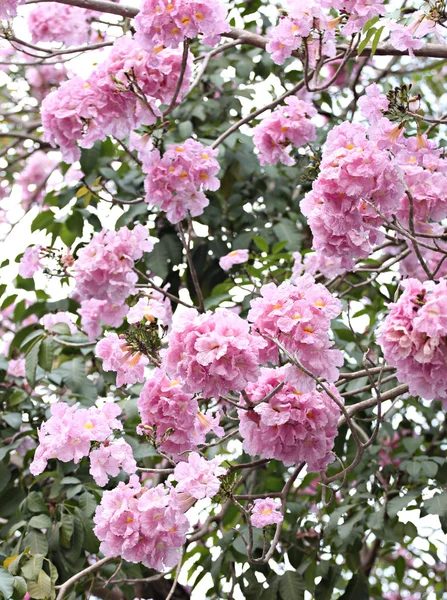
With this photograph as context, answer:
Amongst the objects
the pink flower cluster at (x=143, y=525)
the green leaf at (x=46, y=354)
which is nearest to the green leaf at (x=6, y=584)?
the pink flower cluster at (x=143, y=525)

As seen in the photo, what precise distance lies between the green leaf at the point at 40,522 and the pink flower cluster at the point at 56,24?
1.66 metres

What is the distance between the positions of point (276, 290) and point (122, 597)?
5.25ft

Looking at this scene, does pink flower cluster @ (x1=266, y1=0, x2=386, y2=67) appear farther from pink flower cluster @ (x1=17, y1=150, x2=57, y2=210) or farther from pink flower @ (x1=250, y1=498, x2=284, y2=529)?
pink flower cluster @ (x1=17, y1=150, x2=57, y2=210)

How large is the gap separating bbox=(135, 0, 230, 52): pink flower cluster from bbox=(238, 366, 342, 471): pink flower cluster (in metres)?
0.77

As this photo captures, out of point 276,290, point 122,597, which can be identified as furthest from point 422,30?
point 122,597

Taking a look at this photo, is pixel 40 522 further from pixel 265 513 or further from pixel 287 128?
pixel 287 128

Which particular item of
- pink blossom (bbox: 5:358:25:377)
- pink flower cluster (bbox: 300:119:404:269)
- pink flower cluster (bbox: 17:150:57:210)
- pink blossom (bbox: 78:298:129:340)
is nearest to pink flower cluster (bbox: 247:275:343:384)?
pink flower cluster (bbox: 300:119:404:269)

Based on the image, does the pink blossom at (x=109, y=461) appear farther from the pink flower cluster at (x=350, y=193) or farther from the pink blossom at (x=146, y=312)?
the pink flower cluster at (x=350, y=193)

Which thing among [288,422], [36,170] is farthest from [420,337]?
[36,170]

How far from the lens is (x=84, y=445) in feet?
5.41

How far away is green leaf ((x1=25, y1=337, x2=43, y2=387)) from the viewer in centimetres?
223

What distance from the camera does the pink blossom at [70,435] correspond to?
1.64 metres

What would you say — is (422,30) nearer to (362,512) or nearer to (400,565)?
(362,512)

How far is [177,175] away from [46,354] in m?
0.60
